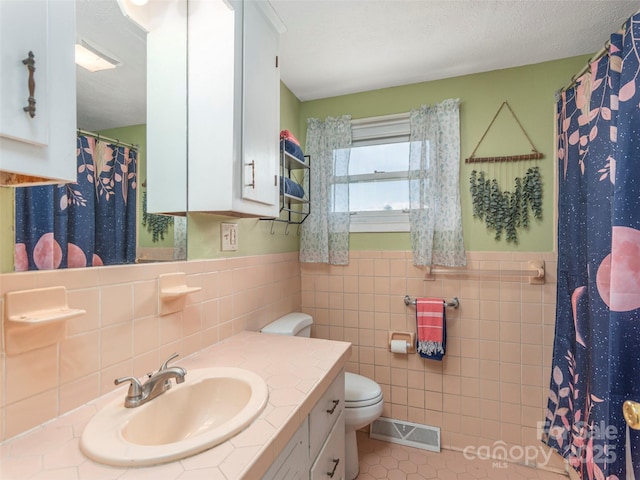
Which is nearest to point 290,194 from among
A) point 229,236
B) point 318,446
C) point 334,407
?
point 229,236

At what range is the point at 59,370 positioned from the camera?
2.51 feet

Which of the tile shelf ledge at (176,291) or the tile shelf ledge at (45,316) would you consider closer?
the tile shelf ledge at (45,316)

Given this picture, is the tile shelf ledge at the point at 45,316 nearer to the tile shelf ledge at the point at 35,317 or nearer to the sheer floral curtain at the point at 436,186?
the tile shelf ledge at the point at 35,317

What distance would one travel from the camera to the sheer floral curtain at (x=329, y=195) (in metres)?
2.18

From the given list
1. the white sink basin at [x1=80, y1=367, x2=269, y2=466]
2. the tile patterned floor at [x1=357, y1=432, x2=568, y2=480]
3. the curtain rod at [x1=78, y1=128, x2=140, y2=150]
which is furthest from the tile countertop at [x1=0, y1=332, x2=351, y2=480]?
the tile patterned floor at [x1=357, y1=432, x2=568, y2=480]

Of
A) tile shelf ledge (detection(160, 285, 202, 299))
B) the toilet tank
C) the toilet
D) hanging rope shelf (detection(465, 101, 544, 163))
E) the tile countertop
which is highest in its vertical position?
hanging rope shelf (detection(465, 101, 544, 163))

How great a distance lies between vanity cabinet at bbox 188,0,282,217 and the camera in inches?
45.2

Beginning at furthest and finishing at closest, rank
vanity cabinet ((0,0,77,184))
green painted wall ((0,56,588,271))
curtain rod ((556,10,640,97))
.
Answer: green painted wall ((0,56,588,271)), curtain rod ((556,10,640,97)), vanity cabinet ((0,0,77,184))

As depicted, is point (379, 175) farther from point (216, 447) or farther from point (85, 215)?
point (216, 447)

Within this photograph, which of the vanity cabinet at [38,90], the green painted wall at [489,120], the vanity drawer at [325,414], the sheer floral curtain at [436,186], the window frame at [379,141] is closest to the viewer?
the vanity cabinet at [38,90]

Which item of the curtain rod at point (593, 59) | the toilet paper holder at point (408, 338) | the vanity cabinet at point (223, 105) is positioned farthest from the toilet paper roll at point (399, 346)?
the curtain rod at point (593, 59)

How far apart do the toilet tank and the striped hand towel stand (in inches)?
27.8

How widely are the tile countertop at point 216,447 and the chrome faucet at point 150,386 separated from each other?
0.33ft

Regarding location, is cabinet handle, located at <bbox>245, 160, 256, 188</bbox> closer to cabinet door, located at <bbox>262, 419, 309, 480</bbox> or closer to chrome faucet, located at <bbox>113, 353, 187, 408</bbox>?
chrome faucet, located at <bbox>113, 353, 187, 408</bbox>
